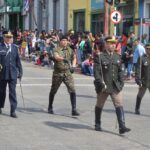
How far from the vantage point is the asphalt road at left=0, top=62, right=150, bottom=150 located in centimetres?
939

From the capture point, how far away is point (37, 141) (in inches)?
380

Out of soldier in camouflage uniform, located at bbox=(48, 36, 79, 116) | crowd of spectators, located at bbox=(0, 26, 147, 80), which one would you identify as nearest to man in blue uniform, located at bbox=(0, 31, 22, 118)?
soldier in camouflage uniform, located at bbox=(48, 36, 79, 116)

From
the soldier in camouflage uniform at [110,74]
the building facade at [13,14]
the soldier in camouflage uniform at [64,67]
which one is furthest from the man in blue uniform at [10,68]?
the building facade at [13,14]

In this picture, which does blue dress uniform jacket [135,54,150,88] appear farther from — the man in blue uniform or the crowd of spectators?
the crowd of spectators

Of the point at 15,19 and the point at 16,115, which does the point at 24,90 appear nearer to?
the point at 16,115

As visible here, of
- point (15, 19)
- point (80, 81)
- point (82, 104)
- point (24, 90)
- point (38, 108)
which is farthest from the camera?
point (15, 19)

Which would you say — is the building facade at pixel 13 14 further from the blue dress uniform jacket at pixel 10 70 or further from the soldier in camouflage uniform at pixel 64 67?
the blue dress uniform jacket at pixel 10 70

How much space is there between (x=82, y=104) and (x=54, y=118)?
263 centimetres

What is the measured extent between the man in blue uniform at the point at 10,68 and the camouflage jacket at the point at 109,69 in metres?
2.54

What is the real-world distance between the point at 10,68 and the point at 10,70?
0.17 ft

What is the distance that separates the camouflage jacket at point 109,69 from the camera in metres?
10.4

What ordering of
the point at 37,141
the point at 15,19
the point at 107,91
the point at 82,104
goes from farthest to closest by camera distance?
the point at 15,19, the point at 82,104, the point at 107,91, the point at 37,141

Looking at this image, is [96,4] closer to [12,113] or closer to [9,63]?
[9,63]

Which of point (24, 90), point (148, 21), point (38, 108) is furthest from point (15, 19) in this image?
point (38, 108)
